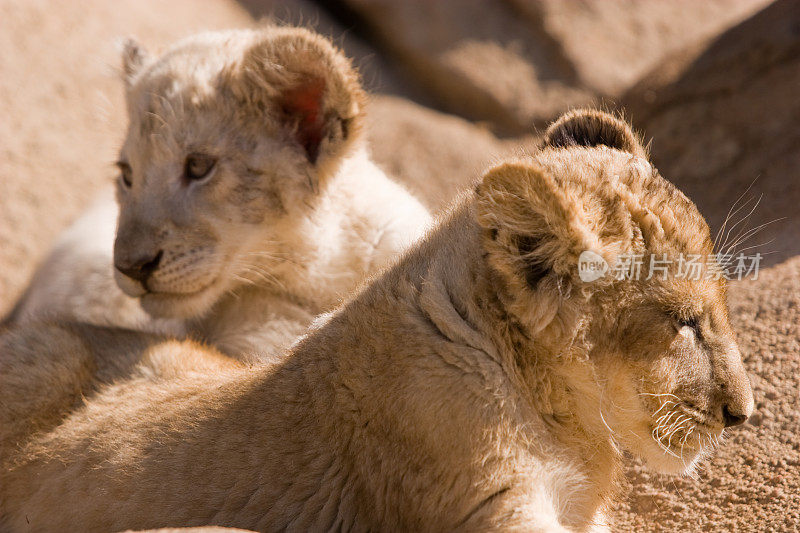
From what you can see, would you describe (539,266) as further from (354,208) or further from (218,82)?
(218,82)

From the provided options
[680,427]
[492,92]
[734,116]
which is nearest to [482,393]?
[680,427]

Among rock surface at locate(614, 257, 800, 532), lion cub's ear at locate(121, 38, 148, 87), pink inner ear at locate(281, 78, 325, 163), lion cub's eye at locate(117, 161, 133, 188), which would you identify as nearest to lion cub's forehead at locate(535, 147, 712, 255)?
rock surface at locate(614, 257, 800, 532)

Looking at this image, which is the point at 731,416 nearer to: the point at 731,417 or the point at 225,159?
the point at 731,417

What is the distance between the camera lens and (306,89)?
5328 millimetres

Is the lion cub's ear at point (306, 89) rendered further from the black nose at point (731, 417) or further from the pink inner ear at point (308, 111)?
the black nose at point (731, 417)

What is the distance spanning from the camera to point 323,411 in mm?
3520

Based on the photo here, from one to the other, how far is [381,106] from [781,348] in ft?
20.3

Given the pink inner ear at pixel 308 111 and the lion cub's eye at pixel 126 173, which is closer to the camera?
the pink inner ear at pixel 308 111

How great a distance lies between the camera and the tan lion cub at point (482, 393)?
326cm

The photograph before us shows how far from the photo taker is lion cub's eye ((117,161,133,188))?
216 inches

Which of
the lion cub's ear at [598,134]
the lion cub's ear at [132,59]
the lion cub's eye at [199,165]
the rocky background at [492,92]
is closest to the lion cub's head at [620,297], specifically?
the lion cub's ear at [598,134]

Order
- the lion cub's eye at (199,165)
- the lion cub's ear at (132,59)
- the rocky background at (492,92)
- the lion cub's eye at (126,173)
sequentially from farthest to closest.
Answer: the rocky background at (492,92), the lion cub's ear at (132,59), the lion cub's eye at (126,173), the lion cub's eye at (199,165)

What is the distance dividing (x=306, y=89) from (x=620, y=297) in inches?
104

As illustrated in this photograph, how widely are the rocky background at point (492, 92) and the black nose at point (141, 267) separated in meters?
2.09
